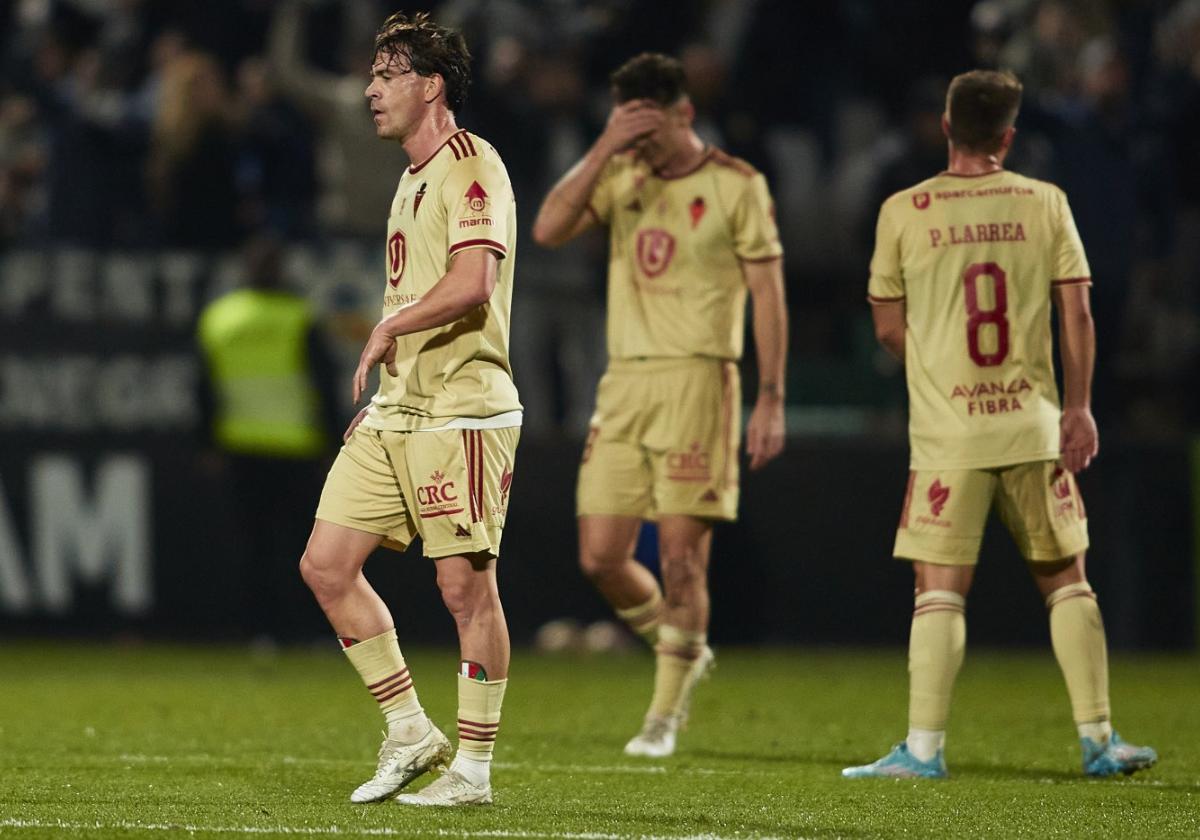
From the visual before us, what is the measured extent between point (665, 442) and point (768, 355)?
18.9 inches

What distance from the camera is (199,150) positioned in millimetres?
12969

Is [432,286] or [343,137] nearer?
[432,286]

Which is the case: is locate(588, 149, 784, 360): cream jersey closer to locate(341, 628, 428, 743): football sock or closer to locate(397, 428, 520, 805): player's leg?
locate(397, 428, 520, 805): player's leg

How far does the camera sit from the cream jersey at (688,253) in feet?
24.5

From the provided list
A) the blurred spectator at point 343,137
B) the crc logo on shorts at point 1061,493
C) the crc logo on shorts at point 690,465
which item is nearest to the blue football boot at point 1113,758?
the crc logo on shorts at point 1061,493

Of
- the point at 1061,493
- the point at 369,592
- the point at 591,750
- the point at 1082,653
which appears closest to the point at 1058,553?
the point at 1061,493

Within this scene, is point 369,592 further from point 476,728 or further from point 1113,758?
point 1113,758

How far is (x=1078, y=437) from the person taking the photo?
6477mm

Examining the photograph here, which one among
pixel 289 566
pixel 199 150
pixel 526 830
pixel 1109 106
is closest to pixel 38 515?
pixel 289 566

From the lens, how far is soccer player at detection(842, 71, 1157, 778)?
257 inches

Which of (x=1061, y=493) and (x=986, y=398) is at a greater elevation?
(x=986, y=398)

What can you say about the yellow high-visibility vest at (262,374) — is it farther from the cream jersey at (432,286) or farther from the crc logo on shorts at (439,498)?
the crc logo on shorts at (439,498)

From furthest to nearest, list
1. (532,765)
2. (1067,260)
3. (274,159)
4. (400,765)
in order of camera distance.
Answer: (274,159) < (532,765) < (1067,260) < (400,765)

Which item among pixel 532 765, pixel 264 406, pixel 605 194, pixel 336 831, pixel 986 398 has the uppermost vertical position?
pixel 605 194
